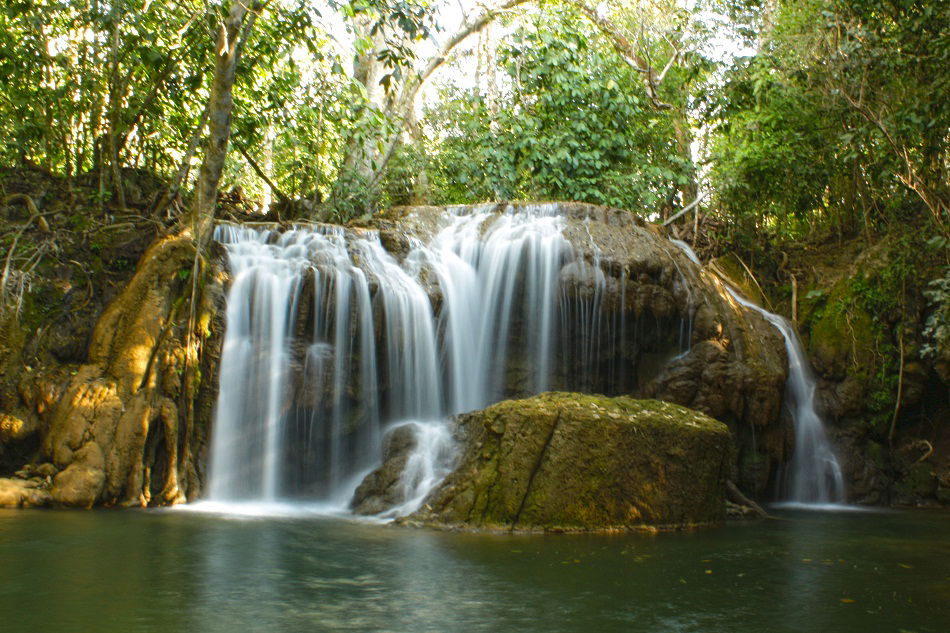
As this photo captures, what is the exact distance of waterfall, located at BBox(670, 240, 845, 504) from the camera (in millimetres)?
11828

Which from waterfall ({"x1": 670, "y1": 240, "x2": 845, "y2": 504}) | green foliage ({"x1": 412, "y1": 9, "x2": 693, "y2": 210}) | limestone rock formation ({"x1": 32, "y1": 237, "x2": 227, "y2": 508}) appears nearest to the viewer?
limestone rock formation ({"x1": 32, "y1": 237, "x2": 227, "y2": 508})

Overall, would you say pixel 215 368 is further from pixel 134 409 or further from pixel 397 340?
pixel 397 340

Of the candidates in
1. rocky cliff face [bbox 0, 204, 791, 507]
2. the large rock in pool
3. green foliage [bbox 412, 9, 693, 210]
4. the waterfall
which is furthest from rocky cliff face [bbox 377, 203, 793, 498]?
green foliage [bbox 412, 9, 693, 210]

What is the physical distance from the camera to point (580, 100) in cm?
1805

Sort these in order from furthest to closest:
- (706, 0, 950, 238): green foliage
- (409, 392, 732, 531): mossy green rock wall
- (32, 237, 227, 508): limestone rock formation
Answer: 1. (706, 0, 950, 238): green foliage
2. (32, 237, 227, 508): limestone rock formation
3. (409, 392, 732, 531): mossy green rock wall

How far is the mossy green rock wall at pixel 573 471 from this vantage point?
7.94m

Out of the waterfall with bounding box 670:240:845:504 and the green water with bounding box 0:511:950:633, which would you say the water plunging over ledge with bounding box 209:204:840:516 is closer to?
the waterfall with bounding box 670:240:845:504

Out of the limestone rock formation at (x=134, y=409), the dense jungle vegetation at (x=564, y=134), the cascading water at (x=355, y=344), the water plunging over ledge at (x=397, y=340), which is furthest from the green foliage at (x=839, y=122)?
the limestone rock formation at (x=134, y=409)

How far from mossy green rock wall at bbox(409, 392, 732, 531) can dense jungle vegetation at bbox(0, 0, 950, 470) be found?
366cm

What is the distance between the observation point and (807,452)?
472 inches

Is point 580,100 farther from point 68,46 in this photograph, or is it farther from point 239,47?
point 68,46

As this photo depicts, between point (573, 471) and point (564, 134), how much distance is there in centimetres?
1074

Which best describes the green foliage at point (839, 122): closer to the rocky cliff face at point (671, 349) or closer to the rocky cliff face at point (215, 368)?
the rocky cliff face at point (671, 349)

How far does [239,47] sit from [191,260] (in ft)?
9.87
